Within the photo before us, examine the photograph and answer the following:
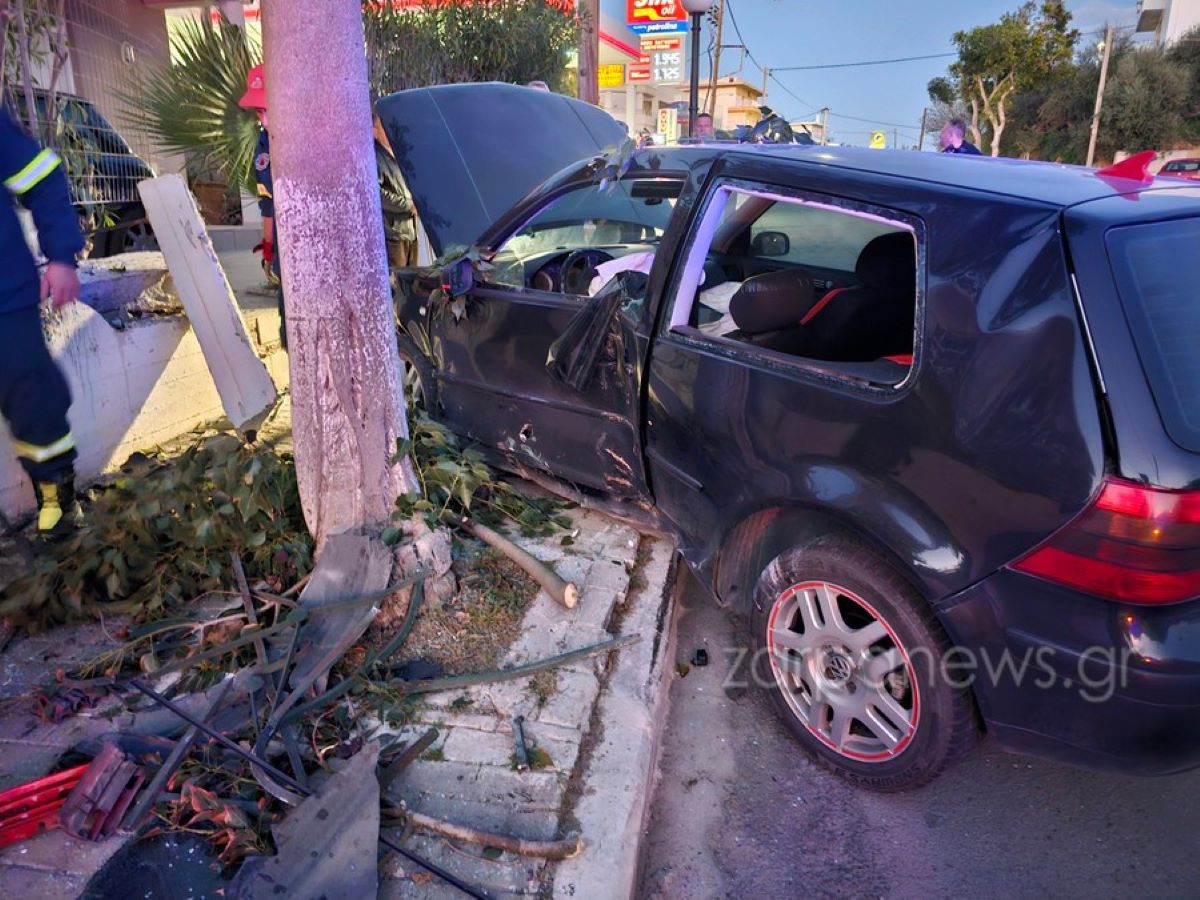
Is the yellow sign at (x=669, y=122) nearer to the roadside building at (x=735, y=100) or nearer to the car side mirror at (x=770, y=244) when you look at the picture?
the car side mirror at (x=770, y=244)

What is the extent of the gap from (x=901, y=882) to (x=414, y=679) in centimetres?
157

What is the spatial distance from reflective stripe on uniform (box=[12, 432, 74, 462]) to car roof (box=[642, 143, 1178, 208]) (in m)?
2.74

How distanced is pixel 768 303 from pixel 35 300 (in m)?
2.75

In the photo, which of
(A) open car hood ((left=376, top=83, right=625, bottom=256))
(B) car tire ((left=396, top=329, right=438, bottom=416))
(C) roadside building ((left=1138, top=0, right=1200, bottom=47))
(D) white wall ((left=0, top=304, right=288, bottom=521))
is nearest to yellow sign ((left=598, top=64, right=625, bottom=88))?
(A) open car hood ((left=376, top=83, right=625, bottom=256))

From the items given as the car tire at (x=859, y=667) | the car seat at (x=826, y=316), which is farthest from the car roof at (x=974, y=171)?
the car tire at (x=859, y=667)

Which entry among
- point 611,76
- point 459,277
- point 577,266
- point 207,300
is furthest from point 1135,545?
point 611,76

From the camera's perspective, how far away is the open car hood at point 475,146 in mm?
5562

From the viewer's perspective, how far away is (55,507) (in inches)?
142

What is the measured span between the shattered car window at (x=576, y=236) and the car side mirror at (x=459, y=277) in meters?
0.14

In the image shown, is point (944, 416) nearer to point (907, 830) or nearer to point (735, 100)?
point (907, 830)

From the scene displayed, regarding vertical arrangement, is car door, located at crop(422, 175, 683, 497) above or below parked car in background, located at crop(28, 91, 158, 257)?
below

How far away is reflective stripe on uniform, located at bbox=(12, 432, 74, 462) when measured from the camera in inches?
138

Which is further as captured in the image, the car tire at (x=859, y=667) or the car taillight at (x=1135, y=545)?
the car tire at (x=859, y=667)

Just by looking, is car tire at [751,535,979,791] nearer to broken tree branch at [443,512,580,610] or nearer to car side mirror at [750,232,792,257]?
broken tree branch at [443,512,580,610]
